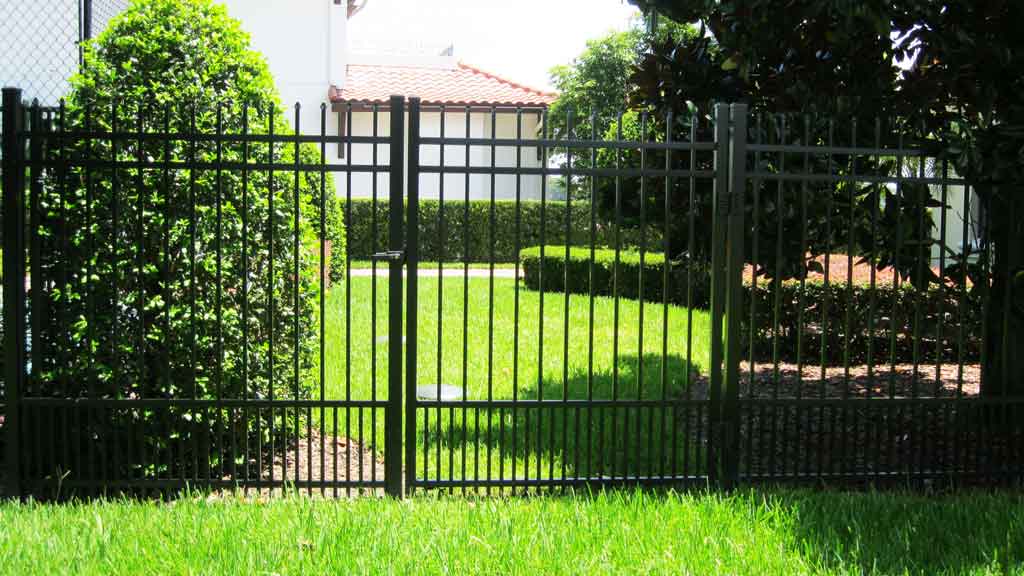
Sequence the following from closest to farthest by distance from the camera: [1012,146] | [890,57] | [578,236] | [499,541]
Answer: [499,541]
[1012,146]
[890,57]
[578,236]

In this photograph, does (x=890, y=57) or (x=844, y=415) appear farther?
(x=890, y=57)

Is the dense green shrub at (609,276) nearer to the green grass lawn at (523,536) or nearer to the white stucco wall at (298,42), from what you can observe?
the white stucco wall at (298,42)

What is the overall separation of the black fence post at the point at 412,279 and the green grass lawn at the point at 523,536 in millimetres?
312

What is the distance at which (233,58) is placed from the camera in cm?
573

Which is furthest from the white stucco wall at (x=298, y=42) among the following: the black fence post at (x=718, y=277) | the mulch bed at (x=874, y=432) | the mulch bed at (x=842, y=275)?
the black fence post at (x=718, y=277)

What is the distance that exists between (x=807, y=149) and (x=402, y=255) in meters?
2.36

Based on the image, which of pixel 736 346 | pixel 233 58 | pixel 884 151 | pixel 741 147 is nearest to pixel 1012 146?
pixel 884 151

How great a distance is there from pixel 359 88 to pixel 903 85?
1929 cm

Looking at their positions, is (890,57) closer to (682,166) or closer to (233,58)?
(682,166)

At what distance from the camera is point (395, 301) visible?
5.30 meters

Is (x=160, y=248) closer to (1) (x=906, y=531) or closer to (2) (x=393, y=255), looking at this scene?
(2) (x=393, y=255)

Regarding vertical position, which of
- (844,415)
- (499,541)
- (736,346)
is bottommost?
(499,541)

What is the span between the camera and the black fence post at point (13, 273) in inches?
204

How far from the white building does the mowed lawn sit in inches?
279
